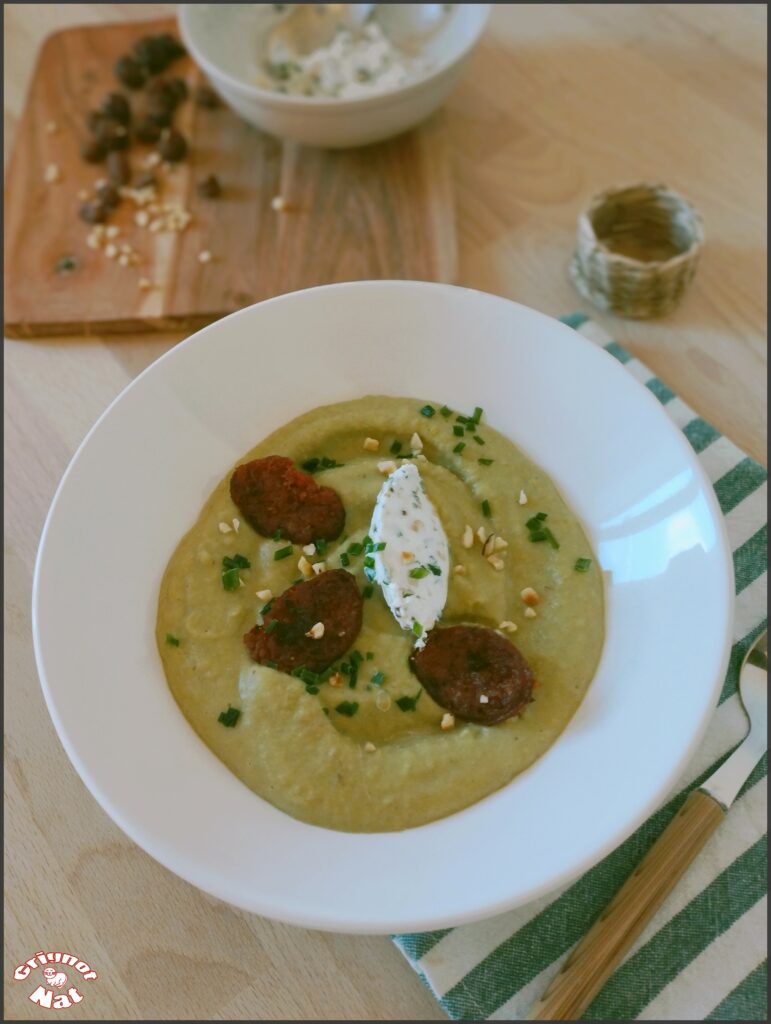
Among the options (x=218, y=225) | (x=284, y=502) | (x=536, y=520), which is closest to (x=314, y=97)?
(x=218, y=225)

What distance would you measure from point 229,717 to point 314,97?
6.79 feet

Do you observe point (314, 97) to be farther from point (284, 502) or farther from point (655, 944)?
point (655, 944)

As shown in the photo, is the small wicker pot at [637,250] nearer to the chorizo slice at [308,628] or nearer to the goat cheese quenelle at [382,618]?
the goat cheese quenelle at [382,618]

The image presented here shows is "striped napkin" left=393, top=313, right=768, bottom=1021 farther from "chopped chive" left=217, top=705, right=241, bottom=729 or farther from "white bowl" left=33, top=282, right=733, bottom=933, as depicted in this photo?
"chopped chive" left=217, top=705, right=241, bottom=729

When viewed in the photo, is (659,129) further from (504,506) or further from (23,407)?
(23,407)

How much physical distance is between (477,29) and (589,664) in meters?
2.12

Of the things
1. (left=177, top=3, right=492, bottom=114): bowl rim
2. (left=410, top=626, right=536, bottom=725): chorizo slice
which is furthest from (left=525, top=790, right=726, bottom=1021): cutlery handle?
(left=177, top=3, right=492, bottom=114): bowl rim

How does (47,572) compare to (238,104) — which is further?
(238,104)

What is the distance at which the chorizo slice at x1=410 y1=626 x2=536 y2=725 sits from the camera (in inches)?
68.0

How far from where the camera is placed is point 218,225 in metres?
→ 2.90

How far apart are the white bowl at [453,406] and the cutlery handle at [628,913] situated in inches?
11.4

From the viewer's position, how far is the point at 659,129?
3109 mm

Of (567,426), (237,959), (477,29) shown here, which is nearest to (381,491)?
(567,426)

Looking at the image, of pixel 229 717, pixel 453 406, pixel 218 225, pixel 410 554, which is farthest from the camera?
pixel 218 225
